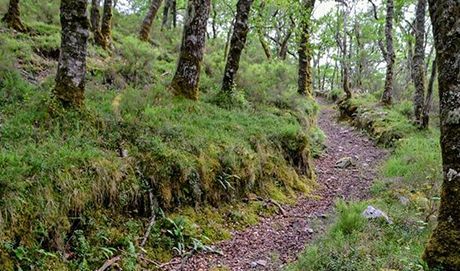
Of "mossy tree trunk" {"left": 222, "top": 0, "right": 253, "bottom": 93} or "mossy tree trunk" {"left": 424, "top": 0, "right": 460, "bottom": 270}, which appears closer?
"mossy tree trunk" {"left": 424, "top": 0, "right": 460, "bottom": 270}

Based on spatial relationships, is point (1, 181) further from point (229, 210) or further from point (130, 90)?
point (130, 90)

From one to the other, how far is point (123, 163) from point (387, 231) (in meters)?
3.84

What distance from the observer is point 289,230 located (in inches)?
266

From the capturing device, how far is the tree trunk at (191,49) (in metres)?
8.98

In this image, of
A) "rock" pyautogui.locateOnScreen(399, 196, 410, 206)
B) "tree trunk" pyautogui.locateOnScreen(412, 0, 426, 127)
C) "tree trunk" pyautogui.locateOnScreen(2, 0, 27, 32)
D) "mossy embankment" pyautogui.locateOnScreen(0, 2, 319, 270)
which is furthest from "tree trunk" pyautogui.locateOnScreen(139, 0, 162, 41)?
"rock" pyautogui.locateOnScreen(399, 196, 410, 206)

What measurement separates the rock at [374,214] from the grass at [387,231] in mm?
104

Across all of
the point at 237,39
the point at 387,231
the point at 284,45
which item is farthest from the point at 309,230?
the point at 284,45

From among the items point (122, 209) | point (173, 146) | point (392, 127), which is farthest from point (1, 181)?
point (392, 127)

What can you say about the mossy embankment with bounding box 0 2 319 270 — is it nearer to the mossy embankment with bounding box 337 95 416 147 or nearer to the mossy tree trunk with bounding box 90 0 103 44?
the mossy tree trunk with bounding box 90 0 103 44

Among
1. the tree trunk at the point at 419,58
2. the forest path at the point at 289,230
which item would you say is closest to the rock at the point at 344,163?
the forest path at the point at 289,230

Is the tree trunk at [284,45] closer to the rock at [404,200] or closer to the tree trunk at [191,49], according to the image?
the tree trunk at [191,49]

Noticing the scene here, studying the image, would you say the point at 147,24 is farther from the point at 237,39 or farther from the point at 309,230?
the point at 309,230

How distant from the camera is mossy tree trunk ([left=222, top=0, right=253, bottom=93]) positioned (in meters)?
10.2

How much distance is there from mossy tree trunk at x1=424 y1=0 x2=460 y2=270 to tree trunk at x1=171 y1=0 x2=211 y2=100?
580cm
